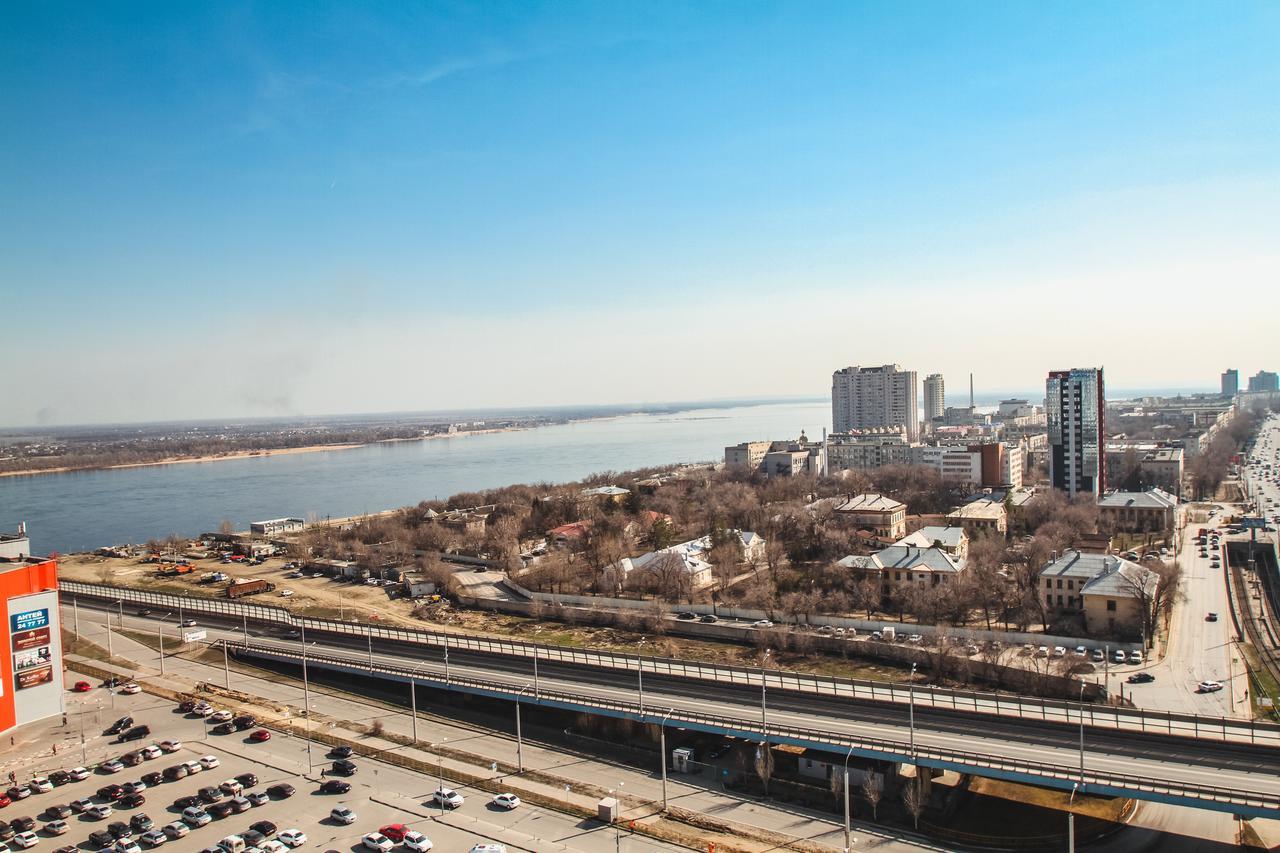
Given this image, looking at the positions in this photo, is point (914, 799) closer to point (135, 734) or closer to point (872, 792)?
point (872, 792)

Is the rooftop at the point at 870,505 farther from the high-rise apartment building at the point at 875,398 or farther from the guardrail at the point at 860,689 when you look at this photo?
the high-rise apartment building at the point at 875,398

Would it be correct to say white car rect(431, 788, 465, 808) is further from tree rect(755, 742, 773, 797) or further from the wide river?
the wide river

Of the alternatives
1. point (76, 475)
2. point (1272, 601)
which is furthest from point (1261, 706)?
point (76, 475)

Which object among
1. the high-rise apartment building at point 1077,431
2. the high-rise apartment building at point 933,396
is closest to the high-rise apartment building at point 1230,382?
the high-rise apartment building at point 933,396

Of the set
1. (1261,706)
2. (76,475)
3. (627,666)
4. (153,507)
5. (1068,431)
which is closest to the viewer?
(1261,706)

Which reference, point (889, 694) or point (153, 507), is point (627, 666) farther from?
point (153, 507)

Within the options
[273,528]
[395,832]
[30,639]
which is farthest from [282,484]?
[395,832]
